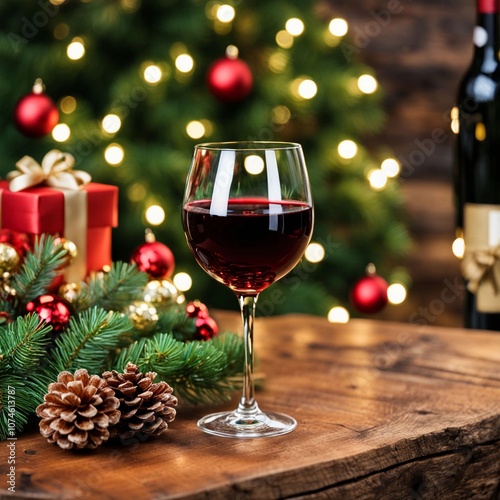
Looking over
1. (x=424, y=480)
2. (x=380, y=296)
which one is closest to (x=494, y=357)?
(x=424, y=480)

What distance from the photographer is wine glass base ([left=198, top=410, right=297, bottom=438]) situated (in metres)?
0.96

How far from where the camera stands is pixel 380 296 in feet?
7.73

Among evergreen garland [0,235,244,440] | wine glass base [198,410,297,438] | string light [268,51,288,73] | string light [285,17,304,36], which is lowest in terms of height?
wine glass base [198,410,297,438]

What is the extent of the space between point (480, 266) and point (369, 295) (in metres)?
0.82

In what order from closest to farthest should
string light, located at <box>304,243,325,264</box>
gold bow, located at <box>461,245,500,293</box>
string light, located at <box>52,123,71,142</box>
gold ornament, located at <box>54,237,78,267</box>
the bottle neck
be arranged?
gold ornament, located at <box>54,237,78,267</box>, gold bow, located at <box>461,245,500,293</box>, the bottle neck, string light, located at <box>52,123,71,142</box>, string light, located at <box>304,243,325,264</box>

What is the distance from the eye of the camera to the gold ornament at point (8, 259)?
43.3 inches

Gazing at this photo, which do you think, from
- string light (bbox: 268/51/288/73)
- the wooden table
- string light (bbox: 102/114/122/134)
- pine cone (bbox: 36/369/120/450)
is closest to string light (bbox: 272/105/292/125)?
string light (bbox: 268/51/288/73)

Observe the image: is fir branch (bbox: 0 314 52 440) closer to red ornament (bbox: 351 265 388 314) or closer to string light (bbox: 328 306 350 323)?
red ornament (bbox: 351 265 388 314)

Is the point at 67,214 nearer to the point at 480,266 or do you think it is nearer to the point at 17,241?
the point at 17,241

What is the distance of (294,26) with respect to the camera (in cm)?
249

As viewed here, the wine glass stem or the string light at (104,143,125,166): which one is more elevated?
the string light at (104,143,125,166)

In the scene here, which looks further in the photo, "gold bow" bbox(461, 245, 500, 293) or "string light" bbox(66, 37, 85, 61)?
"string light" bbox(66, 37, 85, 61)

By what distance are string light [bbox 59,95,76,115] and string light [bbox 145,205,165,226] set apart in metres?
0.35

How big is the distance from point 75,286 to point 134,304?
0.37ft
